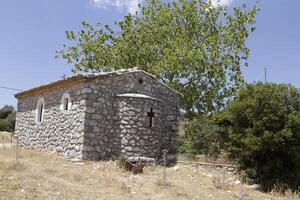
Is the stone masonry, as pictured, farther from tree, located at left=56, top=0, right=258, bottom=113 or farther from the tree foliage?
the tree foliage

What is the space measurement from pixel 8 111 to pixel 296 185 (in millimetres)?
39129

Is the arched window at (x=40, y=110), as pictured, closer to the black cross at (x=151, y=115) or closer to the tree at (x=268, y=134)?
the black cross at (x=151, y=115)

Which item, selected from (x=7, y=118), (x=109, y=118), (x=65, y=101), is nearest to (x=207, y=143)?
(x=109, y=118)

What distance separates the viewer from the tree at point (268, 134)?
1127cm

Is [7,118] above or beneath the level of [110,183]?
above

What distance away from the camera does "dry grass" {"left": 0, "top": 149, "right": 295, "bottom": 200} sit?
8.80m

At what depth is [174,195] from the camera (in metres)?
9.98

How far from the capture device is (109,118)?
1516cm

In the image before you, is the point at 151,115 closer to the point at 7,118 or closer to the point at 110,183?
the point at 110,183

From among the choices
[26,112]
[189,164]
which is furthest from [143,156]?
[26,112]

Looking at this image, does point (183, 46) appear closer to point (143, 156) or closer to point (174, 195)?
point (143, 156)

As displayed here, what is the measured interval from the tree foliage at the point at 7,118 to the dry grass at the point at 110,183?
1071 inches

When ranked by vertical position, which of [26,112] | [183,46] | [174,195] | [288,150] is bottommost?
[174,195]

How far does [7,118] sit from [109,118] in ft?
96.4
